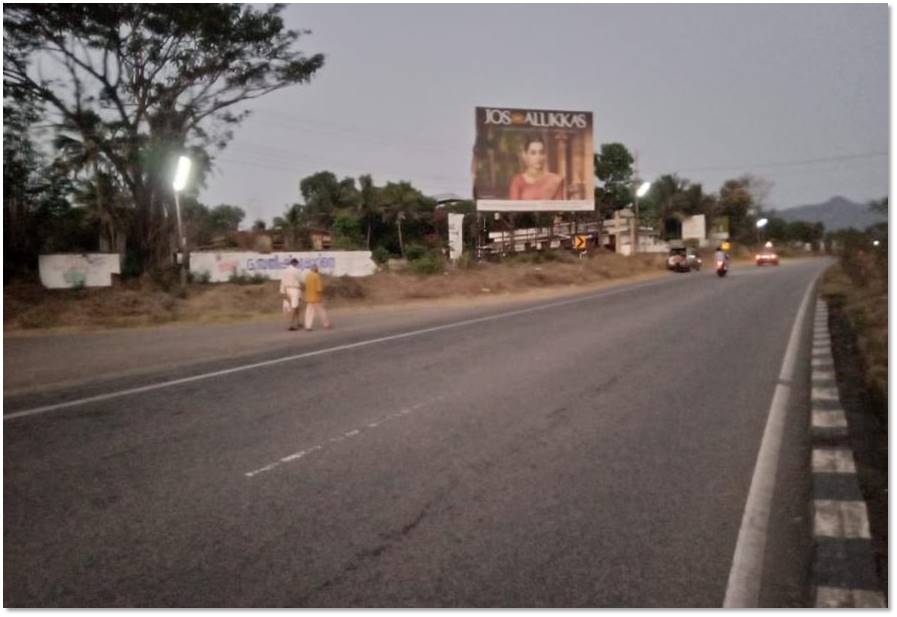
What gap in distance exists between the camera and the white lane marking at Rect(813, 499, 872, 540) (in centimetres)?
427

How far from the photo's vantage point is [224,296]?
2477 cm

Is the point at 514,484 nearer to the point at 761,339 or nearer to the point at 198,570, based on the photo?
the point at 198,570

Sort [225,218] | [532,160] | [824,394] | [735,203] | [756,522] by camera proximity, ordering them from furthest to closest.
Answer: [735,203] → [225,218] → [532,160] → [824,394] → [756,522]

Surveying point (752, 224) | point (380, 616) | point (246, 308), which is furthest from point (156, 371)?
point (752, 224)

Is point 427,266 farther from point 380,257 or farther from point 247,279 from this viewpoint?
point 247,279

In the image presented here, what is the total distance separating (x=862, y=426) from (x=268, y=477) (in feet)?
16.2

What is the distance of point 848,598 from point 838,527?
0.85 meters

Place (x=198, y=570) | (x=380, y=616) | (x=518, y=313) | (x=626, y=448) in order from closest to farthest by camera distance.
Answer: (x=380, y=616) < (x=198, y=570) < (x=626, y=448) < (x=518, y=313)

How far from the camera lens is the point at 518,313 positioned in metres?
19.3

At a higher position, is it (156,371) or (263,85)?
(263,85)

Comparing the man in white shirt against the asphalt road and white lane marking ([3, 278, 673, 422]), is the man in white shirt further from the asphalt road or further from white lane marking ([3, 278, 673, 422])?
the asphalt road

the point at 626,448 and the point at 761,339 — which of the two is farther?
the point at 761,339

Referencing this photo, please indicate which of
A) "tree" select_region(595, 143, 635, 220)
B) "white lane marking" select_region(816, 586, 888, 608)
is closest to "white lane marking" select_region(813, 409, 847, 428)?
"white lane marking" select_region(816, 586, 888, 608)

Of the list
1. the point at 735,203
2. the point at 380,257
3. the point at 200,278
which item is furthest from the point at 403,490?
the point at 735,203
